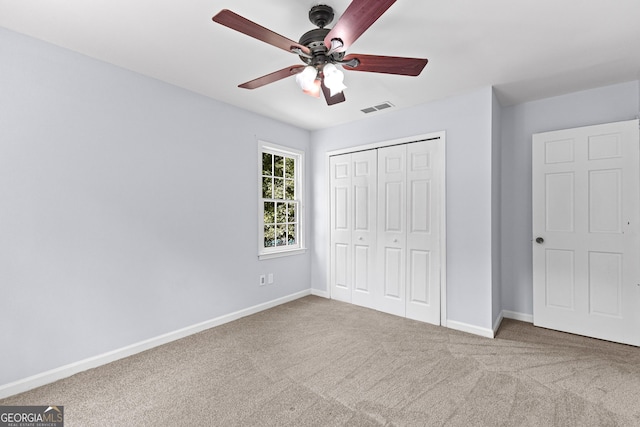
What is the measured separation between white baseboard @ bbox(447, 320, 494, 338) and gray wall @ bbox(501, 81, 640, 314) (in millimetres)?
816

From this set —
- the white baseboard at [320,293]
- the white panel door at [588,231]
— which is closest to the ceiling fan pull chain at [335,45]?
the white panel door at [588,231]

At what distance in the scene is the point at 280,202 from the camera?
4.21 m

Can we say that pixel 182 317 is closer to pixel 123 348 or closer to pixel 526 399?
pixel 123 348

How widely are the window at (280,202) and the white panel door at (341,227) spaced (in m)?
0.50

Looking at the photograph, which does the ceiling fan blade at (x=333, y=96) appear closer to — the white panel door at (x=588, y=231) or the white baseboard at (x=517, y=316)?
the white panel door at (x=588, y=231)

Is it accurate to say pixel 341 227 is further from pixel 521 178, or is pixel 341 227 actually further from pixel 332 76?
pixel 332 76

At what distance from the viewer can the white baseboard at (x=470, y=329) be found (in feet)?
9.95

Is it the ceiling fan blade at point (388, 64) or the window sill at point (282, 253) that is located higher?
the ceiling fan blade at point (388, 64)

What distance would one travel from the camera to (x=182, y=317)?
10.00 ft

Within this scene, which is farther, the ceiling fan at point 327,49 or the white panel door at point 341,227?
the white panel door at point 341,227

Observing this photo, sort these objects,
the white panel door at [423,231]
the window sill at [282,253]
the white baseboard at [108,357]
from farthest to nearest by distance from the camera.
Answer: the window sill at [282,253] < the white panel door at [423,231] < the white baseboard at [108,357]

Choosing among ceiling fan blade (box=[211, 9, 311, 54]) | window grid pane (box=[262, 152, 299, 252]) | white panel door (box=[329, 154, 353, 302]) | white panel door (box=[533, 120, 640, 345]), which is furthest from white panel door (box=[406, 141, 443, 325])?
ceiling fan blade (box=[211, 9, 311, 54])

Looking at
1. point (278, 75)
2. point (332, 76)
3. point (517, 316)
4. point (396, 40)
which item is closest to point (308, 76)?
point (332, 76)

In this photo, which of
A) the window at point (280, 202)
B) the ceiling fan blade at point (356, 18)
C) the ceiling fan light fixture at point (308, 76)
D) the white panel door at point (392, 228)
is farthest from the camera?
the window at point (280, 202)
